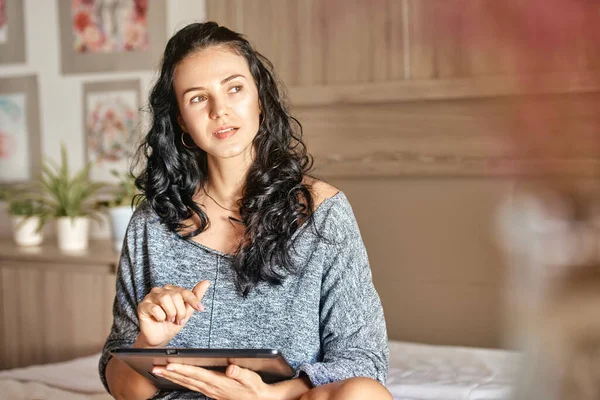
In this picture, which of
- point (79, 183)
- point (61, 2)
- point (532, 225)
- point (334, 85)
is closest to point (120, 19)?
point (61, 2)

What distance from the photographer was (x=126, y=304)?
150cm

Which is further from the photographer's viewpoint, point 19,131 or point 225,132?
point 19,131

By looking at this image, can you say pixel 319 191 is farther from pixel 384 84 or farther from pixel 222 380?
pixel 384 84

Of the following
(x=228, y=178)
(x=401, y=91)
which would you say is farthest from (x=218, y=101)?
(x=401, y=91)

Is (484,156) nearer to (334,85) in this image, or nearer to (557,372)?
(334,85)

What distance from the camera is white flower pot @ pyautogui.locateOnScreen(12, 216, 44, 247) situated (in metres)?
2.99

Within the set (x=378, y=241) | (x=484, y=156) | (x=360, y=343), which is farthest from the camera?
(x=378, y=241)

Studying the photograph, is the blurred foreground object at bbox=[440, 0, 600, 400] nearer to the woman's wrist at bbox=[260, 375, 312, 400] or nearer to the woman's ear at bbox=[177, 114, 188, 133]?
the woman's wrist at bbox=[260, 375, 312, 400]

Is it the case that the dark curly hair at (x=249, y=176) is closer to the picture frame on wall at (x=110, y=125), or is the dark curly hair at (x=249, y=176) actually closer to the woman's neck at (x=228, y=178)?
the woman's neck at (x=228, y=178)

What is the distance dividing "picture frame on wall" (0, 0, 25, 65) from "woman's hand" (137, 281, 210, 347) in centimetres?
252

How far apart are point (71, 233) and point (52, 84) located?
2.67ft

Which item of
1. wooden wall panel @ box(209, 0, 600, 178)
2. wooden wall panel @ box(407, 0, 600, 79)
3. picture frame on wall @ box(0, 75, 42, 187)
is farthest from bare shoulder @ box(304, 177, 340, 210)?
picture frame on wall @ box(0, 75, 42, 187)

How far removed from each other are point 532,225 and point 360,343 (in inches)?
40.6

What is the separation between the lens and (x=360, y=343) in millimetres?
1351
